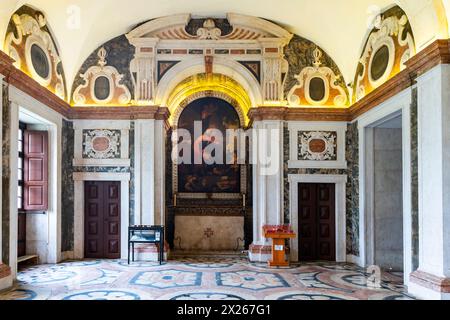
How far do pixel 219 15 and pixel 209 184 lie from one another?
5489 mm

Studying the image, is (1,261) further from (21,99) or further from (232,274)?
(232,274)

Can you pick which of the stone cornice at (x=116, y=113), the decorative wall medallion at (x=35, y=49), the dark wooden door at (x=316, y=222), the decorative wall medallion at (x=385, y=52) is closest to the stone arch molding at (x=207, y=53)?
the stone cornice at (x=116, y=113)

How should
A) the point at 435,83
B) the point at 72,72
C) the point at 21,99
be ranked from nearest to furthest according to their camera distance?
the point at 435,83 → the point at 21,99 → the point at 72,72

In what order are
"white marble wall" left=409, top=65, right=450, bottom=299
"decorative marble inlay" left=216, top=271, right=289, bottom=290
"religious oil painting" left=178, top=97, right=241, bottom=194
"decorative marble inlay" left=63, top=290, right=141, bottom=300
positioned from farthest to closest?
1. "religious oil painting" left=178, top=97, right=241, bottom=194
2. "decorative marble inlay" left=216, top=271, right=289, bottom=290
3. "decorative marble inlay" left=63, top=290, right=141, bottom=300
4. "white marble wall" left=409, top=65, right=450, bottom=299

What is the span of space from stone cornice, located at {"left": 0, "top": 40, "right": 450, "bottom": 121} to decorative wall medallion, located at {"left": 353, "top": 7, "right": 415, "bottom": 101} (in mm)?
371

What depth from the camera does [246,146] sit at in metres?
14.6

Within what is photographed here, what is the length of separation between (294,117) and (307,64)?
1606 millimetres

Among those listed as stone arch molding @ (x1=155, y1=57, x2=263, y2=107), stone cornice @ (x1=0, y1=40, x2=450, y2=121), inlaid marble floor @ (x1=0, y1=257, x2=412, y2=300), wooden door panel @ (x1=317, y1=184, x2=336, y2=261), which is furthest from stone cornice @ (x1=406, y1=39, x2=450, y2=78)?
stone arch molding @ (x1=155, y1=57, x2=263, y2=107)

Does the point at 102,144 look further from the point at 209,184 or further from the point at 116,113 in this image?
the point at 209,184

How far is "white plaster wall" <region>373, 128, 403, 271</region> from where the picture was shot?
1052 centimetres

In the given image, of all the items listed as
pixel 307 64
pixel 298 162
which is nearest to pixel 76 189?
pixel 298 162

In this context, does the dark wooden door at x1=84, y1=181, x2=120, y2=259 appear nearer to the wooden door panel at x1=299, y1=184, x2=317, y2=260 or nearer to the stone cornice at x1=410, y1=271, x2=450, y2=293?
the wooden door panel at x1=299, y1=184, x2=317, y2=260

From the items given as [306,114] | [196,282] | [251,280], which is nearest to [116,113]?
[306,114]

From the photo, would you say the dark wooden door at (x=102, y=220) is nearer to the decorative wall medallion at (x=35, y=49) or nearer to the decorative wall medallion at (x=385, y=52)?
the decorative wall medallion at (x=35, y=49)
